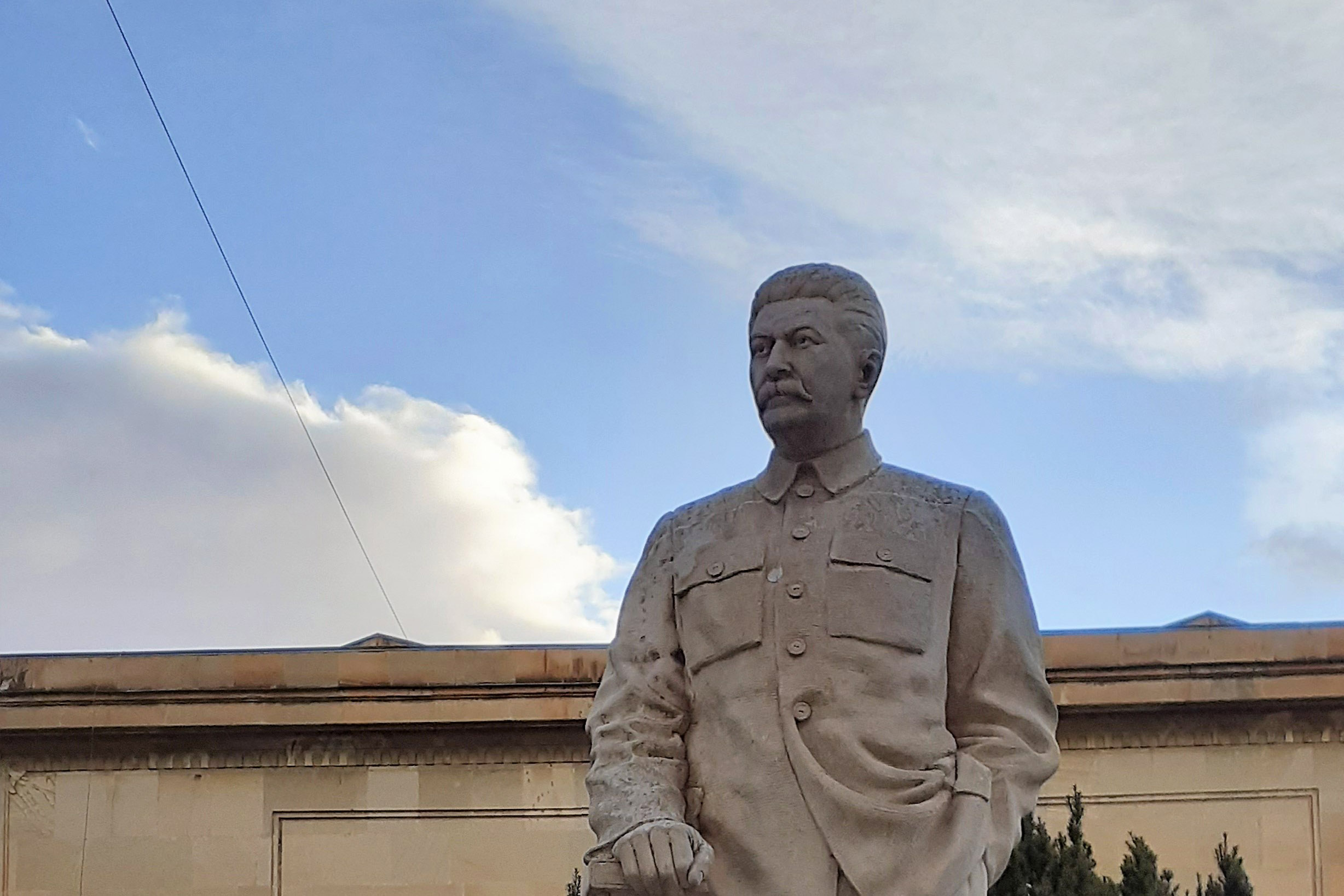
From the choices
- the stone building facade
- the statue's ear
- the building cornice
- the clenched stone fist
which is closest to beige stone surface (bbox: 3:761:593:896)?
the stone building facade

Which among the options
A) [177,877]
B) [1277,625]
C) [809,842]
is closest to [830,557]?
[809,842]

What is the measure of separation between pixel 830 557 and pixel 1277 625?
15253 millimetres

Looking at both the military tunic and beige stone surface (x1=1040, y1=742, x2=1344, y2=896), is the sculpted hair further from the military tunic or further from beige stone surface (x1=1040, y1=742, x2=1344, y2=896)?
beige stone surface (x1=1040, y1=742, x2=1344, y2=896)

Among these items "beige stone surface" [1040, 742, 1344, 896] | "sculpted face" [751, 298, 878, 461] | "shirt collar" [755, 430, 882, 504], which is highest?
"beige stone surface" [1040, 742, 1344, 896]

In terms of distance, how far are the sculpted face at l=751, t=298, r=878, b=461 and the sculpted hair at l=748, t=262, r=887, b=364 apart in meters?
0.03

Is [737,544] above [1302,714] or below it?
below

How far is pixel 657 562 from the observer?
861cm

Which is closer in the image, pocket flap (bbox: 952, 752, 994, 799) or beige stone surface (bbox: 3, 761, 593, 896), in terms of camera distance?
pocket flap (bbox: 952, 752, 994, 799)

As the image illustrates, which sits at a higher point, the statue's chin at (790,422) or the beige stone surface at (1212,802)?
the beige stone surface at (1212,802)

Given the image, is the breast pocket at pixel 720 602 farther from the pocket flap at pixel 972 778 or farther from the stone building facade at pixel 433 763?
the stone building facade at pixel 433 763

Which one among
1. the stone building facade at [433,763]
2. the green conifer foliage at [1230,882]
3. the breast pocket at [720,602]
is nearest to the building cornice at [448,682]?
the stone building facade at [433,763]

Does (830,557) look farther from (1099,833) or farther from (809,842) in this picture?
(1099,833)

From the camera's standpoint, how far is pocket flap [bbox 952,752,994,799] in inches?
311

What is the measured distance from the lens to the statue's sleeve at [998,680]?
806cm
